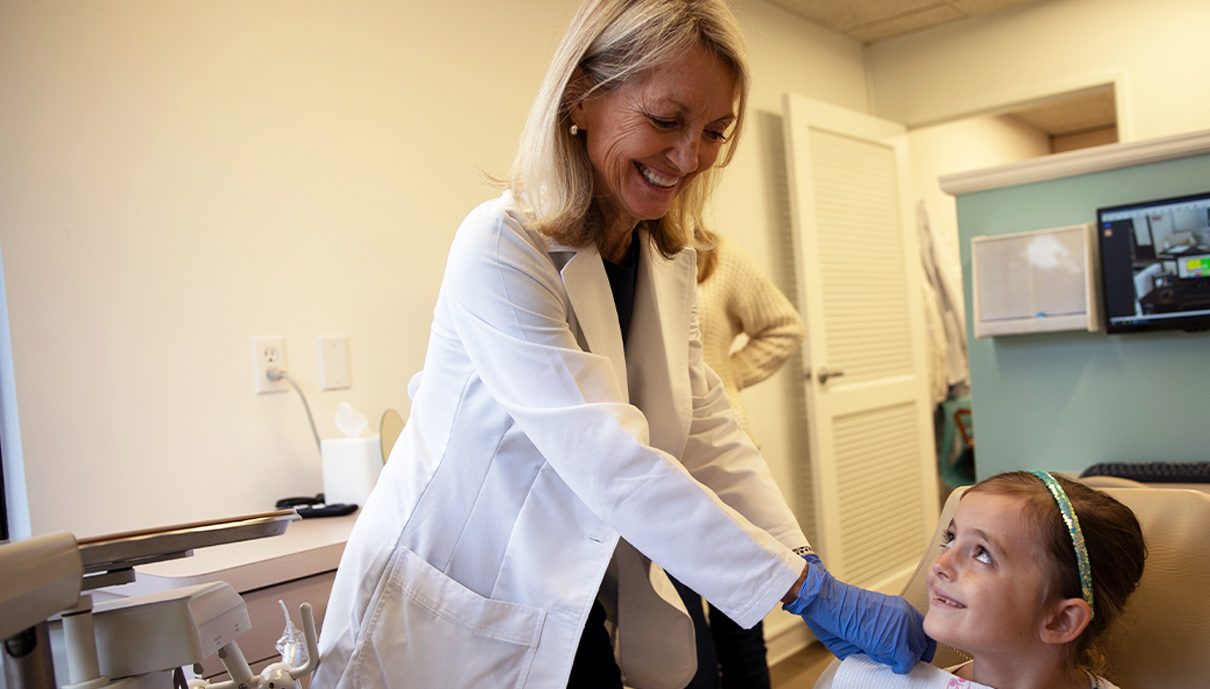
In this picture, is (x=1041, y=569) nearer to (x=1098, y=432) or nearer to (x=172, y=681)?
(x=172, y=681)

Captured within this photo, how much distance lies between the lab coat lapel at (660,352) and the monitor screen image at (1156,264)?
4.16 feet

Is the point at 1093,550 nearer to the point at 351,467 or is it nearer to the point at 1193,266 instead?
the point at 1193,266

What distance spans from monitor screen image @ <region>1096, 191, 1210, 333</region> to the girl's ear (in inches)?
47.4

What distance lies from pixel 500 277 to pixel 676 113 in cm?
28

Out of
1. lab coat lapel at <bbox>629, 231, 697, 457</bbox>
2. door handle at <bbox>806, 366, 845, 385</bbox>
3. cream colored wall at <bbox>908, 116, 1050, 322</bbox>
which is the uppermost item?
cream colored wall at <bbox>908, 116, 1050, 322</bbox>

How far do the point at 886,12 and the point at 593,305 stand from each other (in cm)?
326

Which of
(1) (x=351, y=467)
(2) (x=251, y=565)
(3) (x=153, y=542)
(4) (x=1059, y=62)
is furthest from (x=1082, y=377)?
(4) (x=1059, y=62)

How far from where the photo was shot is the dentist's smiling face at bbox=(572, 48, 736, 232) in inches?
44.3

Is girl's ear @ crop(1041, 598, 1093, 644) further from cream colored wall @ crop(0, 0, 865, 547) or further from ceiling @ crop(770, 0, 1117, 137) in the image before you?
ceiling @ crop(770, 0, 1117, 137)

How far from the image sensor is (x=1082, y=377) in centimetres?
228

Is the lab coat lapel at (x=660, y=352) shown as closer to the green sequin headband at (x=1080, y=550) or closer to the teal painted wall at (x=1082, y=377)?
the green sequin headband at (x=1080, y=550)

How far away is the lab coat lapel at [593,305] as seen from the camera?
1190 mm

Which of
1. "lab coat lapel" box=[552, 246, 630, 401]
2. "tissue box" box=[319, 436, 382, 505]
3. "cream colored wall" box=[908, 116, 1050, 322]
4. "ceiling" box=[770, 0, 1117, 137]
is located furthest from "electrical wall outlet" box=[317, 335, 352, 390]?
"cream colored wall" box=[908, 116, 1050, 322]

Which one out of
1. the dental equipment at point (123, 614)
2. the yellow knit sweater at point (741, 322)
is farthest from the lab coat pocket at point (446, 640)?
the yellow knit sweater at point (741, 322)
